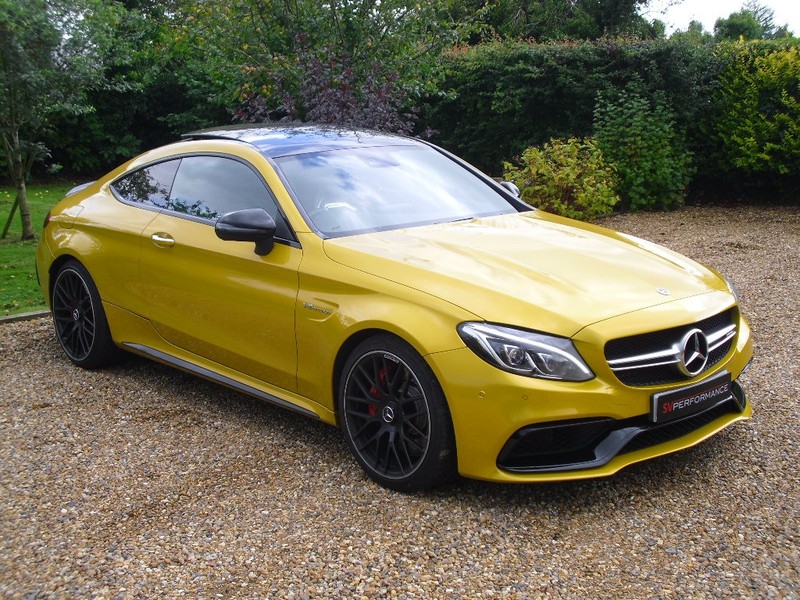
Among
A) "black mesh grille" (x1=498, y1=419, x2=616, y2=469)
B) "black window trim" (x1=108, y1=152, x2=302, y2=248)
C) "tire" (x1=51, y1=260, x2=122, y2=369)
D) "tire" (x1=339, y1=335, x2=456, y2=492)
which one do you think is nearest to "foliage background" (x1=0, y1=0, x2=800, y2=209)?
"black window trim" (x1=108, y1=152, x2=302, y2=248)

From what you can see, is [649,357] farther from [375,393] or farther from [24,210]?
[24,210]

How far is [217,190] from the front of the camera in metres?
5.15

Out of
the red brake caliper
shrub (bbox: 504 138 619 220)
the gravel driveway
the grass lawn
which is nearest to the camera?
the gravel driveway

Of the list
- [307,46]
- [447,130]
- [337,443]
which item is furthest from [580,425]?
[447,130]

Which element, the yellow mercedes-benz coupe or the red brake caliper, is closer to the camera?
the yellow mercedes-benz coupe

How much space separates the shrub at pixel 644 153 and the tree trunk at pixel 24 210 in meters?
7.85

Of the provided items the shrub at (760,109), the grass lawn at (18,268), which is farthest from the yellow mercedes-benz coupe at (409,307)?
the shrub at (760,109)

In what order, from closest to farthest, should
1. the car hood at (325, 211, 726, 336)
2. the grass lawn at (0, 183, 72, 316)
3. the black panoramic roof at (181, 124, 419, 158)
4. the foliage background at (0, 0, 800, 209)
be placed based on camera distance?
the car hood at (325, 211, 726, 336), the black panoramic roof at (181, 124, 419, 158), the grass lawn at (0, 183, 72, 316), the foliage background at (0, 0, 800, 209)

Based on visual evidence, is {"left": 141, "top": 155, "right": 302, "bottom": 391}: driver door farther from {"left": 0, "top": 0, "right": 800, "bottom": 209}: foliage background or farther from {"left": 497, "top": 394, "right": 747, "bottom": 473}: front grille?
{"left": 0, "top": 0, "right": 800, "bottom": 209}: foliage background

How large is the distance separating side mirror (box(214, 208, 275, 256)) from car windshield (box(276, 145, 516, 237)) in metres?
0.24

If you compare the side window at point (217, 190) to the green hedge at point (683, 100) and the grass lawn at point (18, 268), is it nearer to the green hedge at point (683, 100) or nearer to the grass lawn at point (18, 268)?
the grass lawn at point (18, 268)

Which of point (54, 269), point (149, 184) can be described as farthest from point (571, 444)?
point (54, 269)

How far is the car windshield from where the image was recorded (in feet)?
15.4

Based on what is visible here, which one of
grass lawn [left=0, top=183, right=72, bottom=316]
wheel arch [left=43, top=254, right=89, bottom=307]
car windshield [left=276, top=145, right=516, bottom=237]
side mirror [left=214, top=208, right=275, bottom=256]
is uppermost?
car windshield [left=276, top=145, right=516, bottom=237]
